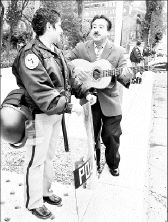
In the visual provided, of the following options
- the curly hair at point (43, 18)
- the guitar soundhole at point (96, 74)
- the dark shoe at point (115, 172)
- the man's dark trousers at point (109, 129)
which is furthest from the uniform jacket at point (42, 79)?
the dark shoe at point (115, 172)

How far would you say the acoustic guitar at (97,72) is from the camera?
3.10 meters

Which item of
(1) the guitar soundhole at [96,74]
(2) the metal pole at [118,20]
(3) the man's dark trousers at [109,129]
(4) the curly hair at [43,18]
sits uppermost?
(2) the metal pole at [118,20]

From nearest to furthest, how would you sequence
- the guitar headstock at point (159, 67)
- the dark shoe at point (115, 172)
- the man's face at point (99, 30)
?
1. the man's face at point (99, 30)
2. the dark shoe at point (115, 172)
3. the guitar headstock at point (159, 67)

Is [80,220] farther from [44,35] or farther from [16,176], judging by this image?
[44,35]

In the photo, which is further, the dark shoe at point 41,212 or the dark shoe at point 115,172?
the dark shoe at point 115,172

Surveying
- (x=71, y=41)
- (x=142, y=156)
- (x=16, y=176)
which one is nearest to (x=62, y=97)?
(x=16, y=176)

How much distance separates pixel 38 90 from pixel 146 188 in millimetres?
2041

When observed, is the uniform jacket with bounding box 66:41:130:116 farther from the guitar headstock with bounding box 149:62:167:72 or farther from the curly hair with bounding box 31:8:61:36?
the curly hair with bounding box 31:8:61:36

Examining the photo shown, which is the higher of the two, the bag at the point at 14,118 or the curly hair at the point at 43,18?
the curly hair at the point at 43,18

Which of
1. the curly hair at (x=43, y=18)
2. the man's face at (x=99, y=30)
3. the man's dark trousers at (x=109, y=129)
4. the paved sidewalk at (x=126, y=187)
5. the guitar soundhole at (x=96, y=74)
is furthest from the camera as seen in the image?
the man's dark trousers at (x=109, y=129)

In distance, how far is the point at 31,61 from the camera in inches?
85.3

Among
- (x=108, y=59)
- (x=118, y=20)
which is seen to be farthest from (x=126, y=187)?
(x=118, y=20)

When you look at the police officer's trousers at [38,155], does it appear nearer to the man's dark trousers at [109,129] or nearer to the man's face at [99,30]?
the man's dark trousers at [109,129]

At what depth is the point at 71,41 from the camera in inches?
591
